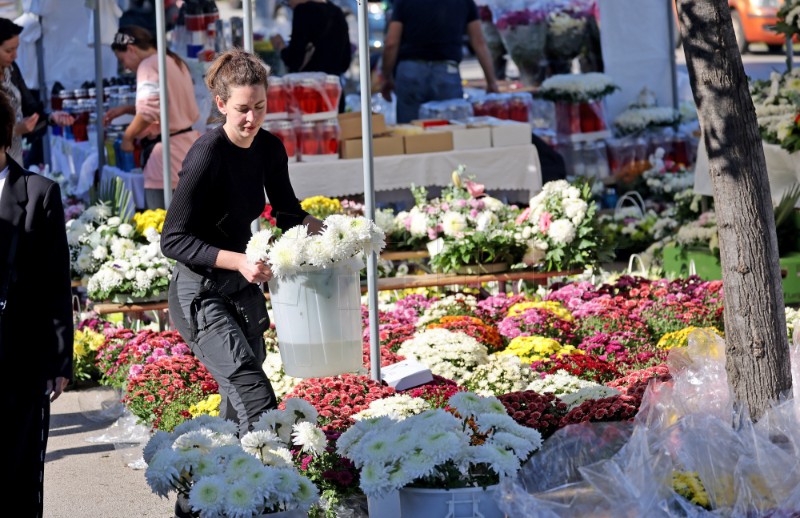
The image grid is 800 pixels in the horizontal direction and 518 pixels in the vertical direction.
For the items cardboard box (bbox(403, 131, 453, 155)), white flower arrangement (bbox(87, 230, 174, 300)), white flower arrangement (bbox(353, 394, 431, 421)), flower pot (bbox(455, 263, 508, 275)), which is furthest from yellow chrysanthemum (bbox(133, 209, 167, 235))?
white flower arrangement (bbox(353, 394, 431, 421))

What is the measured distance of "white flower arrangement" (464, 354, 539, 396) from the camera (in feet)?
17.4

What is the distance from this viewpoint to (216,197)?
414 centimetres

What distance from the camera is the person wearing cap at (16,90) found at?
7.34m

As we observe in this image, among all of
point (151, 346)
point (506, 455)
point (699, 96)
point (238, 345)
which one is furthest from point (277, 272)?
point (151, 346)

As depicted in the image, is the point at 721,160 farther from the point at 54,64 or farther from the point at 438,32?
the point at 54,64

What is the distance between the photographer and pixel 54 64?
1156cm

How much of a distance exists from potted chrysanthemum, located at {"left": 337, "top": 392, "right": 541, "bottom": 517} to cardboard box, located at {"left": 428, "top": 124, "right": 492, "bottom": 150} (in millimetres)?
5791

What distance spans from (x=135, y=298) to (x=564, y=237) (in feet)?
7.82

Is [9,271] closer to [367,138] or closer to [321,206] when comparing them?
[367,138]

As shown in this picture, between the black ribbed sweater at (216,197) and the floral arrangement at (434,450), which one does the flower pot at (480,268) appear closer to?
the black ribbed sweater at (216,197)

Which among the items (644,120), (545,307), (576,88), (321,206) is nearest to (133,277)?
(321,206)

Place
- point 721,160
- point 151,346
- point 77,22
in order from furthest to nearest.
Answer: point 77,22, point 151,346, point 721,160

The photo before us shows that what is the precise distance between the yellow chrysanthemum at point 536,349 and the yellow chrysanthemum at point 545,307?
606 millimetres

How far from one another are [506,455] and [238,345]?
1.08 m
